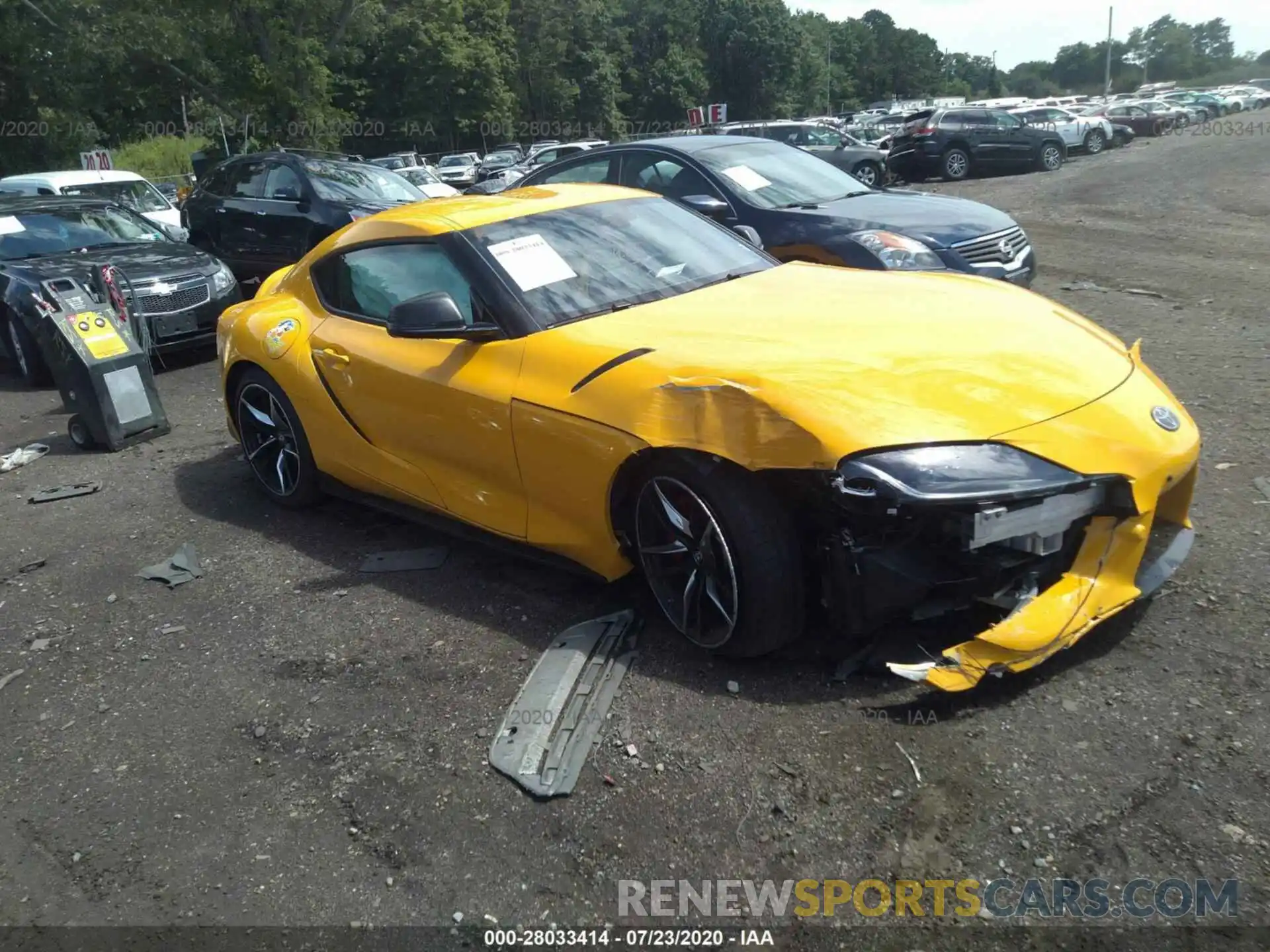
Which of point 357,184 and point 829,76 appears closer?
point 357,184

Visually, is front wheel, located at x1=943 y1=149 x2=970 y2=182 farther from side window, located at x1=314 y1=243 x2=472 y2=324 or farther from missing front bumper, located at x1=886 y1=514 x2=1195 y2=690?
missing front bumper, located at x1=886 y1=514 x2=1195 y2=690

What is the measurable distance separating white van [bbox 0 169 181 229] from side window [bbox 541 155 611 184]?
8184 mm

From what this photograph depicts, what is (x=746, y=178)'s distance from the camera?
810 centimetres

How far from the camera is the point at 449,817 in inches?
116

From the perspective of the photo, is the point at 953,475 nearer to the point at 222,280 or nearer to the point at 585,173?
the point at 585,173

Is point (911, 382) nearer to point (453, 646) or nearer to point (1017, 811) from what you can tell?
point (1017, 811)

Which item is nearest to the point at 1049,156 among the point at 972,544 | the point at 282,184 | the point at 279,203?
the point at 282,184

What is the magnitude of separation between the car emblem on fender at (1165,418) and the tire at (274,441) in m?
3.63

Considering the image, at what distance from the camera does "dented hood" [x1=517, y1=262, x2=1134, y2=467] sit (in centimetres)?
310

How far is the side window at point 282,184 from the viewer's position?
11.5 meters

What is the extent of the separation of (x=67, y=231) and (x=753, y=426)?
8912 millimetres

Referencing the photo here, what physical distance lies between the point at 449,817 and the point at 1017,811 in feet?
4.98

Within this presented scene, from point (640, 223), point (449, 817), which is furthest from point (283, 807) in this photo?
point (640, 223)

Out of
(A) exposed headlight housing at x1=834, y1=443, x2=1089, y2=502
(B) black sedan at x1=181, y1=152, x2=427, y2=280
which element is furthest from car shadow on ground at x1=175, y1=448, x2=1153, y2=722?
(B) black sedan at x1=181, y1=152, x2=427, y2=280
